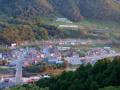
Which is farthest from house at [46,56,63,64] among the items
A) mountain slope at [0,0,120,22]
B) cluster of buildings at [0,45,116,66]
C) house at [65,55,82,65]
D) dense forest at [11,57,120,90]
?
mountain slope at [0,0,120,22]

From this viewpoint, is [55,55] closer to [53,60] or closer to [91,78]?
[53,60]

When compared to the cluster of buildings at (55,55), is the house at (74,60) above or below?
below

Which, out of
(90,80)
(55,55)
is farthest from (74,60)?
(90,80)

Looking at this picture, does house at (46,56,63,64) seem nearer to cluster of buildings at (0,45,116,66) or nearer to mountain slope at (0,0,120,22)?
cluster of buildings at (0,45,116,66)

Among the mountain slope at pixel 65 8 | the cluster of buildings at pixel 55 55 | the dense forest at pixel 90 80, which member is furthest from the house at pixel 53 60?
the mountain slope at pixel 65 8

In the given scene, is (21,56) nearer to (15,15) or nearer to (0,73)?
(0,73)

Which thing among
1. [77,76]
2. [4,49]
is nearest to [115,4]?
[4,49]

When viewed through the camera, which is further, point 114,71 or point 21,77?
point 21,77

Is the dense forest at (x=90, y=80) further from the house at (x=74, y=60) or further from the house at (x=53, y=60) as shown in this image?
the house at (x=74, y=60)
